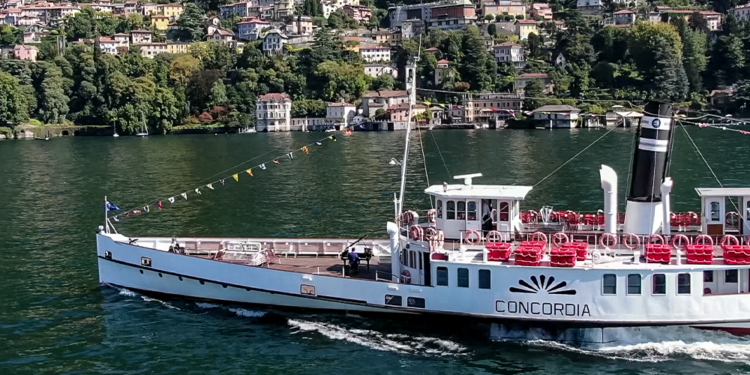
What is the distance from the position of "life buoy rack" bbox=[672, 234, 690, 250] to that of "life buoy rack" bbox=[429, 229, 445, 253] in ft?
18.8

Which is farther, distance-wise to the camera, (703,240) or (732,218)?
(732,218)

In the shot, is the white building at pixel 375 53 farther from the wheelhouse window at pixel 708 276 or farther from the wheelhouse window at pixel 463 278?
the wheelhouse window at pixel 708 276

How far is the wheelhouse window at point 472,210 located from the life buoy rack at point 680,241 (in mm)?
5035

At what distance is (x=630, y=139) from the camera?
294 ft

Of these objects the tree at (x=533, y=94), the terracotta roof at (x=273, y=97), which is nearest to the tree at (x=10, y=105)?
the terracotta roof at (x=273, y=97)

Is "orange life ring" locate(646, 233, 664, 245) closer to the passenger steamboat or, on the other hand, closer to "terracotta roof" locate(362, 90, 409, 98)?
the passenger steamboat

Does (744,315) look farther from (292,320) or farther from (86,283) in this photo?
(86,283)

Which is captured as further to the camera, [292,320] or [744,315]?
[292,320]

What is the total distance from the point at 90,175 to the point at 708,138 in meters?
60.7

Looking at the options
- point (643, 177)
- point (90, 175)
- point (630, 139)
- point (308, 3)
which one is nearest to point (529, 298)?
point (643, 177)

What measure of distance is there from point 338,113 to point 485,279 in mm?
120341

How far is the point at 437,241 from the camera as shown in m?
21.5

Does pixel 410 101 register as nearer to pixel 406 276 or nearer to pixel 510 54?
pixel 406 276

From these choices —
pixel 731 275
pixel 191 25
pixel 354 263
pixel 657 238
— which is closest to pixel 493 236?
pixel 354 263
